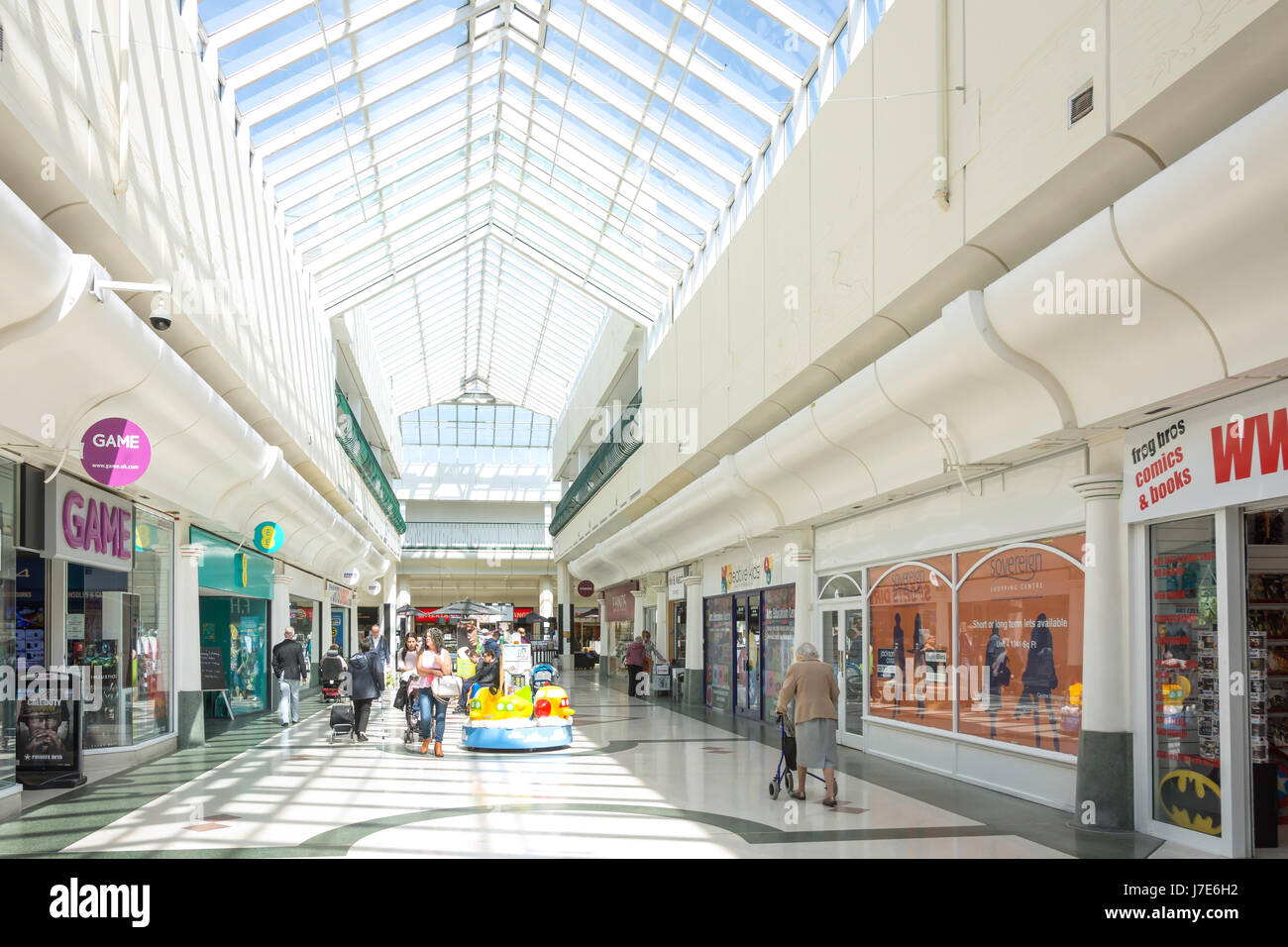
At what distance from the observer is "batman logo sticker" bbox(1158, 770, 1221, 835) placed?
7609mm

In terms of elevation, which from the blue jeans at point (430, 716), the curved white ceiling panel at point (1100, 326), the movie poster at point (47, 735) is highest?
the curved white ceiling panel at point (1100, 326)

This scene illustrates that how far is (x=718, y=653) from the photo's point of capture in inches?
893

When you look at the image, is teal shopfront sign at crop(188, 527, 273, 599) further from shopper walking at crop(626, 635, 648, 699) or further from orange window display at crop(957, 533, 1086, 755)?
orange window display at crop(957, 533, 1086, 755)

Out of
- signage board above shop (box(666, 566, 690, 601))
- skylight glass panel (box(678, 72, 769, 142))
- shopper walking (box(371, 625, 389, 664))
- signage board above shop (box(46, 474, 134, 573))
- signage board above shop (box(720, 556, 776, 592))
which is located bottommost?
shopper walking (box(371, 625, 389, 664))

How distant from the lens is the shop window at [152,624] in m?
13.8

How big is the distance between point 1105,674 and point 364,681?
10.1 m

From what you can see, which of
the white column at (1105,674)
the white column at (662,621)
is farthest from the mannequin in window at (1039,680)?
the white column at (662,621)

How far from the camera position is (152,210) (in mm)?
10109

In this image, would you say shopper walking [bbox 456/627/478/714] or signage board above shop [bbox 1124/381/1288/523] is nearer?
signage board above shop [bbox 1124/381/1288/523]

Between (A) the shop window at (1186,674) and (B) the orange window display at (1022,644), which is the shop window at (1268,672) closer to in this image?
(A) the shop window at (1186,674)

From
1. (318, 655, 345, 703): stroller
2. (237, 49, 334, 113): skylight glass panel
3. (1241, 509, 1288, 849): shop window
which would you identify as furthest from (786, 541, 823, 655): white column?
(237, 49, 334, 113): skylight glass panel

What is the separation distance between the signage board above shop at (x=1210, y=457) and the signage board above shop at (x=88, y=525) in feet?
32.7

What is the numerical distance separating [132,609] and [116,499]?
5.32 ft

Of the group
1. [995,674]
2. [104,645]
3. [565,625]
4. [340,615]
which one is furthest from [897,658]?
[565,625]
